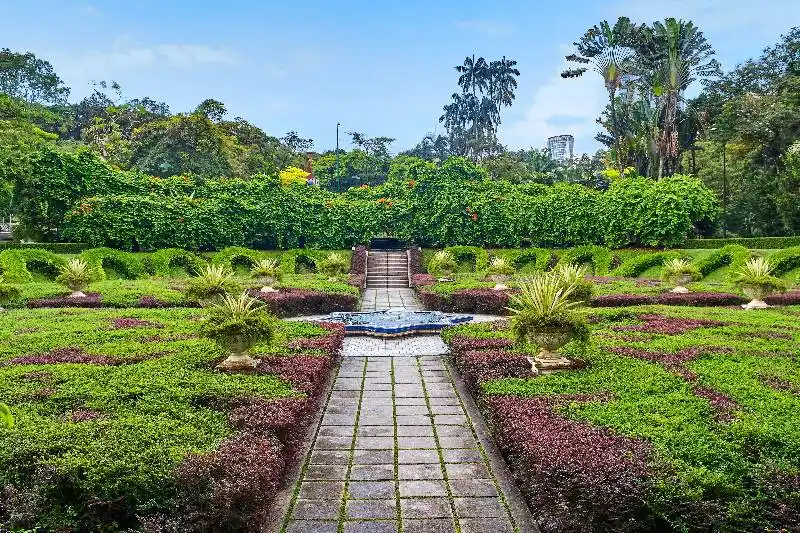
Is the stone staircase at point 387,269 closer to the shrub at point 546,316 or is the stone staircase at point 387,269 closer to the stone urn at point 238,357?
the shrub at point 546,316

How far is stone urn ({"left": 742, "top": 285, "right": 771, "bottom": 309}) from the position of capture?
38.9 ft

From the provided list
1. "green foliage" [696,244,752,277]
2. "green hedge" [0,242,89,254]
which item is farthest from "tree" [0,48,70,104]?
"green foliage" [696,244,752,277]

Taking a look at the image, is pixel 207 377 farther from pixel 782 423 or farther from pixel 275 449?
pixel 782 423

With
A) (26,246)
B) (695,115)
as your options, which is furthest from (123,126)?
(695,115)

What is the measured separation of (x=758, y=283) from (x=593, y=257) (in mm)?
A: 9026

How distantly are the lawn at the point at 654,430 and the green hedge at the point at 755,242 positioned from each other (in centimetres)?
1500

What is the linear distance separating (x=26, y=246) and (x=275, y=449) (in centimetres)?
1931

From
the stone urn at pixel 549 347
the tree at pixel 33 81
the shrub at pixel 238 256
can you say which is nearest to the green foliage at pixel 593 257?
the shrub at pixel 238 256

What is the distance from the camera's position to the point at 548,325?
7012 millimetres

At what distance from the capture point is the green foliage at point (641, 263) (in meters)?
18.9

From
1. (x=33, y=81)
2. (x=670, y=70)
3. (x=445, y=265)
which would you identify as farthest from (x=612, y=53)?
(x=33, y=81)

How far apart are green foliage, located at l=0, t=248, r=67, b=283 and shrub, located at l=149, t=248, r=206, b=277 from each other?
3003mm

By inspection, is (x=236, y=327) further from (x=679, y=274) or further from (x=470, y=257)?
(x=470, y=257)

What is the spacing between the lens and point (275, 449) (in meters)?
4.58
